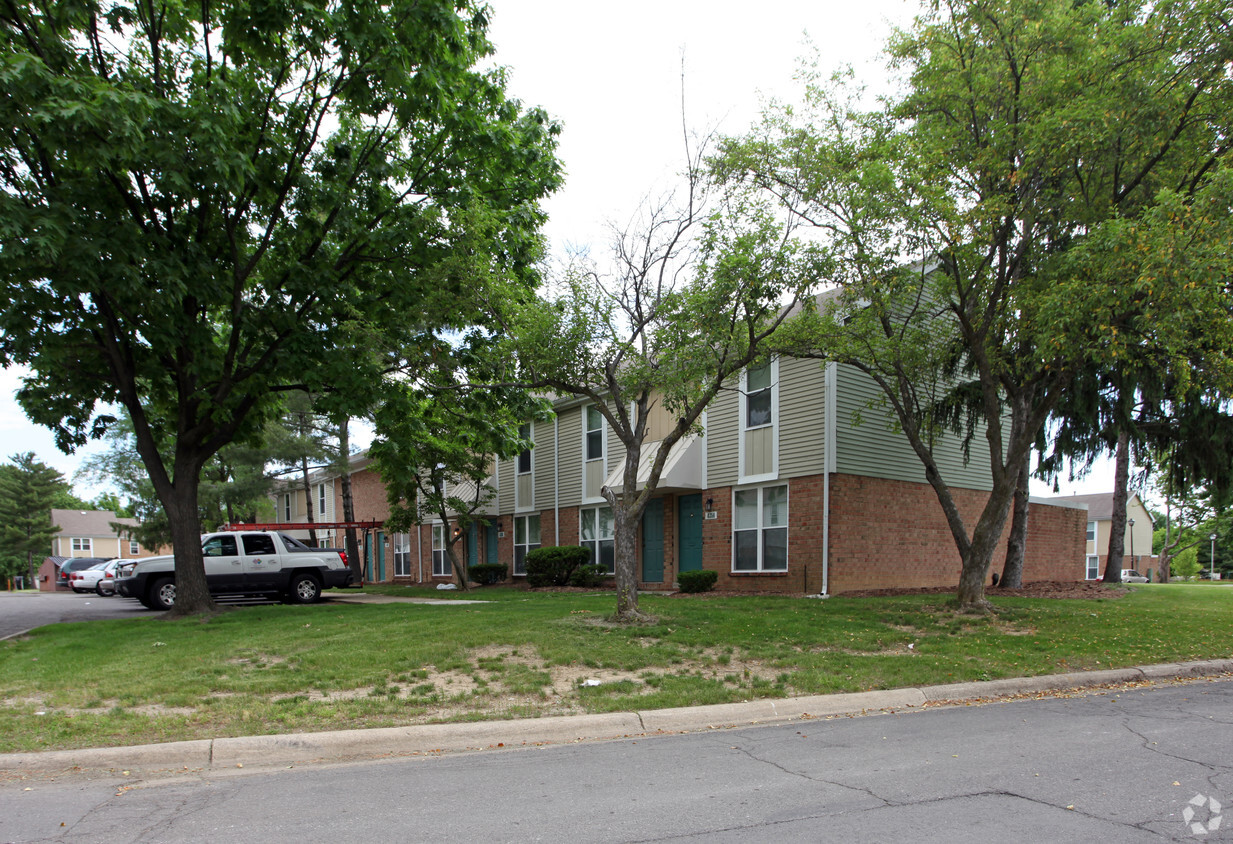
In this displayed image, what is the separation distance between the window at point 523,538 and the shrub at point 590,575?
418 cm

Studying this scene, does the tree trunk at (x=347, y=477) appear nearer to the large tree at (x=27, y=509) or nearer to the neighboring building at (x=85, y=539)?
the large tree at (x=27, y=509)

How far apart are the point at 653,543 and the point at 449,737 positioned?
Result: 1542 cm

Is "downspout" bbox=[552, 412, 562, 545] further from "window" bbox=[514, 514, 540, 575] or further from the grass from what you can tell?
the grass

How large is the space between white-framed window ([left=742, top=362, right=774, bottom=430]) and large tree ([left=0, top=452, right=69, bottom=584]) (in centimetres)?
6679

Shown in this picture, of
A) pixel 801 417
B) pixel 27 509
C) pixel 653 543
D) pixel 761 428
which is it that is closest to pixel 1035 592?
pixel 801 417

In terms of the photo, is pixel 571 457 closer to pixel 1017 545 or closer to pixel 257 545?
pixel 257 545

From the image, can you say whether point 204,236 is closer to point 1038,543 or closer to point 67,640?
point 67,640

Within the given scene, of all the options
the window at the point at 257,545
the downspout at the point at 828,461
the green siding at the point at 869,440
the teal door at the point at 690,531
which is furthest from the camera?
the teal door at the point at 690,531

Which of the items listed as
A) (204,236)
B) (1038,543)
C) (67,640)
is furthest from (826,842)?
(1038,543)

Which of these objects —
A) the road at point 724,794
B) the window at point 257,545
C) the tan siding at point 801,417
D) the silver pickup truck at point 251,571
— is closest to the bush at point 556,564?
the silver pickup truck at point 251,571

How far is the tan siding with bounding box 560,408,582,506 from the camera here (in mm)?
24500

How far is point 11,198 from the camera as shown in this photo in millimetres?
10289

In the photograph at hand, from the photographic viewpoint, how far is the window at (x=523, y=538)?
87.3ft

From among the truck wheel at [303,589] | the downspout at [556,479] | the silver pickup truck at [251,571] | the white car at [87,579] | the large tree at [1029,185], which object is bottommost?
the white car at [87,579]
